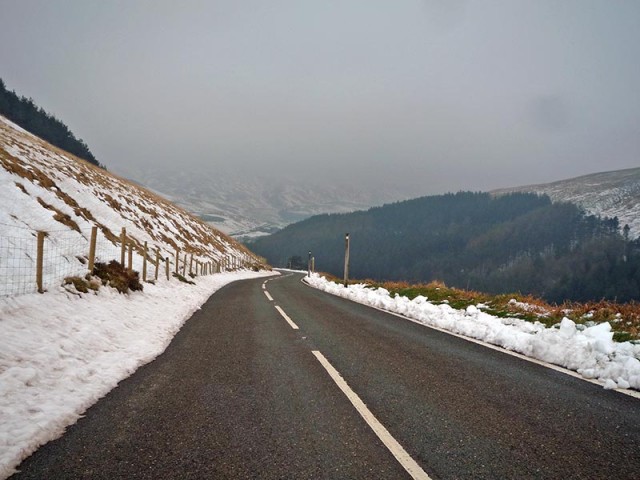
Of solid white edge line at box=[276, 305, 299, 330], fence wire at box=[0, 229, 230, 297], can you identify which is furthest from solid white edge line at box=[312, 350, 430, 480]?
fence wire at box=[0, 229, 230, 297]

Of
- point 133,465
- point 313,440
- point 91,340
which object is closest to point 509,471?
point 313,440

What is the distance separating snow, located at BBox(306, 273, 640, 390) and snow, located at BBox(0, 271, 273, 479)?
698 cm

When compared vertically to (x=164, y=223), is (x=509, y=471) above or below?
below

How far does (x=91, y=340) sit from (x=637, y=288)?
7076 inches

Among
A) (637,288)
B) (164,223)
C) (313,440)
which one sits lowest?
(637,288)

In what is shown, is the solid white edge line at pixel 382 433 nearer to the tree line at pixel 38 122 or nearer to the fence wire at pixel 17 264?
the fence wire at pixel 17 264

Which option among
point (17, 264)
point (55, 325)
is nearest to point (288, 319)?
point (55, 325)

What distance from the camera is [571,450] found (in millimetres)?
3180

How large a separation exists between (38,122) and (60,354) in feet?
300

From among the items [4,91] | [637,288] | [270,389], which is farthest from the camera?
[637,288]

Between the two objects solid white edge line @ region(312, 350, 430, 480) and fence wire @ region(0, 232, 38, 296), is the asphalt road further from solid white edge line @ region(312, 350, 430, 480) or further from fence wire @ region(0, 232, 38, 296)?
fence wire @ region(0, 232, 38, 296)

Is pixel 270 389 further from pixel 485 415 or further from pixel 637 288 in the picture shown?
pixel 637 288

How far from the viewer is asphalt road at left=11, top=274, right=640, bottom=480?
9.59 ft

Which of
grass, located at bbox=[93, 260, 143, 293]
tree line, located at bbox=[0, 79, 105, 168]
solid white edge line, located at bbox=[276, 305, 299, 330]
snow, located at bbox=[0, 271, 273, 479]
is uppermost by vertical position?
tree line, located at bbox=[0, 79, 105, 168]
